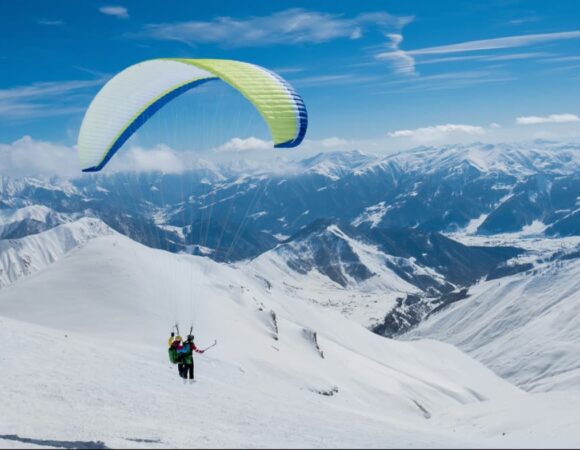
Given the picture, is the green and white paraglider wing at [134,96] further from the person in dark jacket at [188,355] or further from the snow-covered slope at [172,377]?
→ the person in dark jacket at [188,355]

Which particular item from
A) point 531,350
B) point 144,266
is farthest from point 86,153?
point 531,350

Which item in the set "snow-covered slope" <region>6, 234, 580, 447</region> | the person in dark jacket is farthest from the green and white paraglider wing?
the person in dark jacket

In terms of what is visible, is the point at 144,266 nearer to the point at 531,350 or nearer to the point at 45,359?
the point at 45,359

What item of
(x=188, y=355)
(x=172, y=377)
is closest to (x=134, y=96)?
(x=188, y=355)

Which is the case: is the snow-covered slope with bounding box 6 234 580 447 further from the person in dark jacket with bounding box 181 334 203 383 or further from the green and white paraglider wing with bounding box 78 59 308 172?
the green and white paraglider wing with bounding box 78 59 308 172

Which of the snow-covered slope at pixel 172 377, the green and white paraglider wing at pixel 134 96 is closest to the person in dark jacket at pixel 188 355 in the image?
the snow-covered slope at pixel 172 377

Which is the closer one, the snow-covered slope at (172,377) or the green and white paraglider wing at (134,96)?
the snow-covered slope at (172,377)
